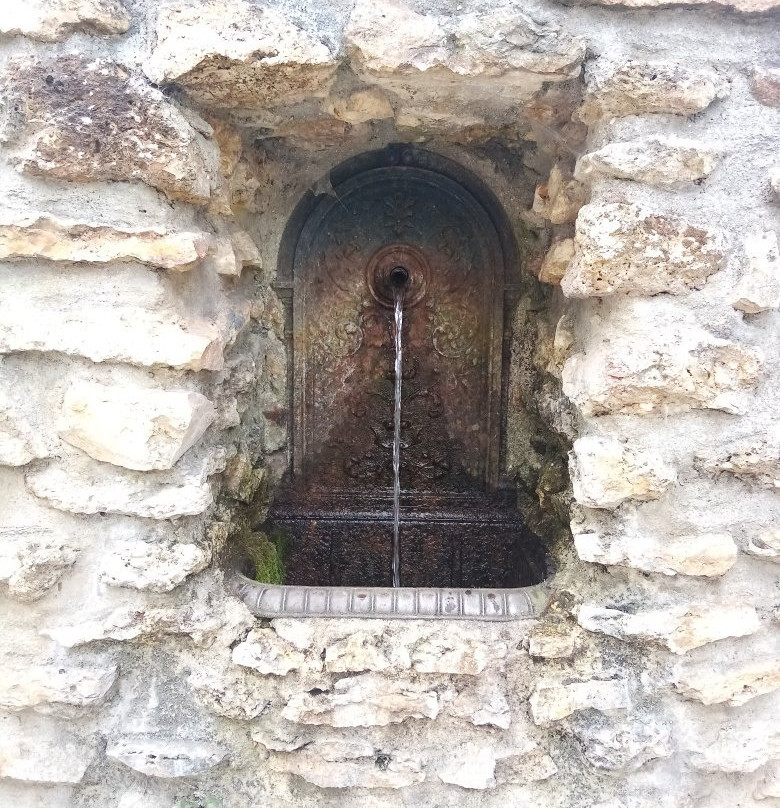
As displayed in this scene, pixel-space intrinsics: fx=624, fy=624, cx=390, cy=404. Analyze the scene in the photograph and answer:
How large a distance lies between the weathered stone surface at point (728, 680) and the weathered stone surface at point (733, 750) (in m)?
0.06

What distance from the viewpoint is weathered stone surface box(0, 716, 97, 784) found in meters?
1.12

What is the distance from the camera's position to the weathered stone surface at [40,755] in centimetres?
112

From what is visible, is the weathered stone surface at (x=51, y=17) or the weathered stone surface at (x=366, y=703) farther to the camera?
the weathered stone surface at (x=366, y=703)

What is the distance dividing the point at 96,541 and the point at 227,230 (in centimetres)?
69

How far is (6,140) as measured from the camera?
1.04 m

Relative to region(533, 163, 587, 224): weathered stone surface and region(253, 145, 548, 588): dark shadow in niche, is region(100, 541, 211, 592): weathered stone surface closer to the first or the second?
region(253, 145, 548, 588): dark shadow in niche

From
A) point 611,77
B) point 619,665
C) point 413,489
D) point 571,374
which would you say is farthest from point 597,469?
point 413,489

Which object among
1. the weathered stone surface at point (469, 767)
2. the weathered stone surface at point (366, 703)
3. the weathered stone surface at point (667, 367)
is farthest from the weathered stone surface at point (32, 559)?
the weathered stone surface at point (667, 367)

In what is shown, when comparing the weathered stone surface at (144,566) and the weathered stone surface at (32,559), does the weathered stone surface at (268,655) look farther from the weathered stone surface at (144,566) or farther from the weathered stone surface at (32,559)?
the weathered stone surface at (32,559)

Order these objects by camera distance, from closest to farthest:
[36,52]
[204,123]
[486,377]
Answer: [36,52] → [204,123] → [486,377]

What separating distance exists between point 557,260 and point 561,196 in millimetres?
143

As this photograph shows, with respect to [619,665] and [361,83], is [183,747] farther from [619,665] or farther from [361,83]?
[361,83]

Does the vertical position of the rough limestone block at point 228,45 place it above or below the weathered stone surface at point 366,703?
above

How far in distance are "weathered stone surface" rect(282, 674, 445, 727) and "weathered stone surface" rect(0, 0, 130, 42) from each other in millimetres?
1206
